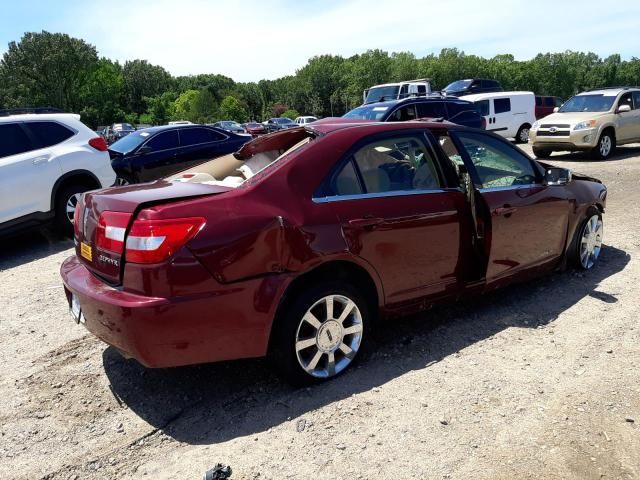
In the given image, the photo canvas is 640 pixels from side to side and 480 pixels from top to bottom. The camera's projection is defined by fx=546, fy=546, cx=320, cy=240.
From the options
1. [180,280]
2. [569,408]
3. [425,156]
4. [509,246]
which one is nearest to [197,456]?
[180,280]

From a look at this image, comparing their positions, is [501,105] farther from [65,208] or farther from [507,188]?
[507,188]

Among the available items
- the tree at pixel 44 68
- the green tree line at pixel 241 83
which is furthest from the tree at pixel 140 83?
the tree at pixel 44 68

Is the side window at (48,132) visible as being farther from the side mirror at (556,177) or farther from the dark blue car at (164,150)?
the side mirror at (556,177)

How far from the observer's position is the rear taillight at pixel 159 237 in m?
2.80

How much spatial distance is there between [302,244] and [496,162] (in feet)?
7.11

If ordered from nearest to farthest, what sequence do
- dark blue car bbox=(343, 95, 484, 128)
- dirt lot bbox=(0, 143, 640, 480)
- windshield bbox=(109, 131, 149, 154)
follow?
dirt lot bbox=(0, 143, 640, 480) < windshield bbox=(109, 131, 149, 154) < dark blue car bbox=(343, 95, 484, 128)

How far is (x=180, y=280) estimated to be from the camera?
279 cm

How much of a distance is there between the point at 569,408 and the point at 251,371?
1945 mm

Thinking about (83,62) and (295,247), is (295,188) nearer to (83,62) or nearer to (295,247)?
(295,247)

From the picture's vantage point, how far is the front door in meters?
3.40

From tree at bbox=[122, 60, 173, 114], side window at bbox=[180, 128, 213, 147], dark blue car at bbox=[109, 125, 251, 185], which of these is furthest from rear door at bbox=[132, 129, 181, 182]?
tree at bbox=[122, 60, 173, 114]

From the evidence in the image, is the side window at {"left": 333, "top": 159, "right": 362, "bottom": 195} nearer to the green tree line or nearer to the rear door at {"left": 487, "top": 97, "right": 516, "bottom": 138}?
the rear door at {"left": 487, "top": 97, "right": 516, "bottom": 138}

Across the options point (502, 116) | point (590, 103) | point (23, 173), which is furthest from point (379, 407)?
point (502, 116)

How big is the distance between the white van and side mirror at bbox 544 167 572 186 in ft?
45.0
